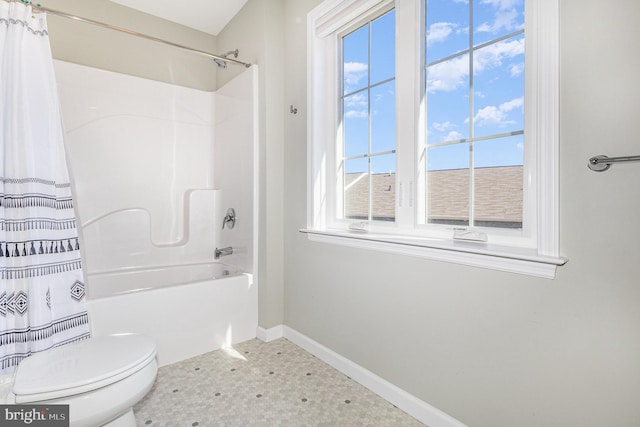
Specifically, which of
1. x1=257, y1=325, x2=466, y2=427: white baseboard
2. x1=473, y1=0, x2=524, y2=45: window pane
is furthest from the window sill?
x1=473, y1=0, x2=524, y2=45: window pane

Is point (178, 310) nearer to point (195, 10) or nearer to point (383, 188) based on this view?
point (383, 188)

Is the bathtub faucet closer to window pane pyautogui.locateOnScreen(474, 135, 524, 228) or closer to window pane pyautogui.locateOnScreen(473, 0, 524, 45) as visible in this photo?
window pane pyautogui.locateOnScreen(474, 135, 524, 228)

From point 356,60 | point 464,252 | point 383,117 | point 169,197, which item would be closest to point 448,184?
point 464,252

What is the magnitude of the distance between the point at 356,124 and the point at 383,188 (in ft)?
1.52

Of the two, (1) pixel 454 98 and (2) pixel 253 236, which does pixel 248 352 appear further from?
(1) pixel 454 98

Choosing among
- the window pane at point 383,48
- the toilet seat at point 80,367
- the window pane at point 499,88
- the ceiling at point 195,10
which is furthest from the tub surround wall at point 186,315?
the ceiling at point 195,10

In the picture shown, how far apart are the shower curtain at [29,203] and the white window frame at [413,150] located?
1326 mm

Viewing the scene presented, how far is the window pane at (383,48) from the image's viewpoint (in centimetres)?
173

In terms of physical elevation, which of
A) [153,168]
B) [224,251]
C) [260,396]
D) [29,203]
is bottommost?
[260,396]

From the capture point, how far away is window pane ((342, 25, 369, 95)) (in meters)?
1.89

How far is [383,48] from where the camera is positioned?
5.84 ft

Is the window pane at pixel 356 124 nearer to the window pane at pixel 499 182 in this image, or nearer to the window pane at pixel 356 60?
the window pane at pixel 356 60

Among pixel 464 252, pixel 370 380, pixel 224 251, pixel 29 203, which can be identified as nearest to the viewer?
pixel 464 252

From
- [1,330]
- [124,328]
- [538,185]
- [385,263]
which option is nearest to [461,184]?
[538,185]
